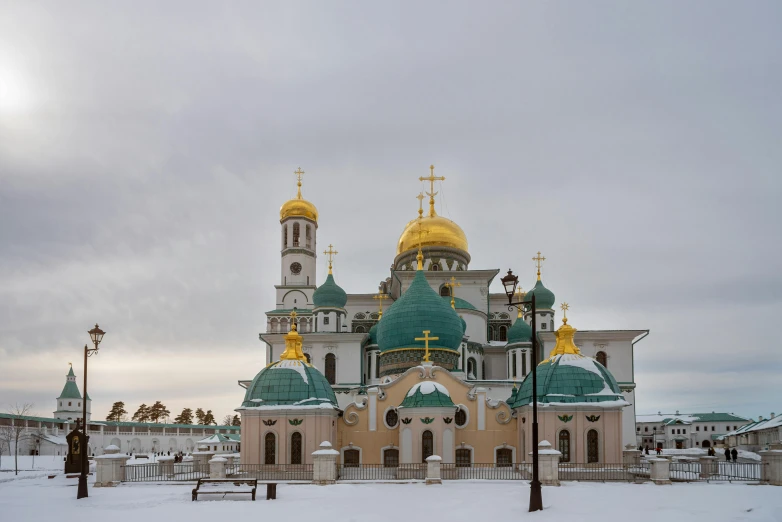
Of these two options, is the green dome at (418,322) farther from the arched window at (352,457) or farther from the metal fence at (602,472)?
the metal fence at (602,472)

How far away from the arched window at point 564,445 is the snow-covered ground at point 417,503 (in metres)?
4.71

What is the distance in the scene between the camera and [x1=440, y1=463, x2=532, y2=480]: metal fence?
86.8ft

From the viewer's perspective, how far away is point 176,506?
18641mm

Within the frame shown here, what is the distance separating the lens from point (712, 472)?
86.4 feet

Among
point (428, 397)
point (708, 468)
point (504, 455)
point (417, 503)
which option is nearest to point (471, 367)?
point (504, 455)

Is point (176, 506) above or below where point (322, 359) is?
below

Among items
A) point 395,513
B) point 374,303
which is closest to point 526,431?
point 395,513

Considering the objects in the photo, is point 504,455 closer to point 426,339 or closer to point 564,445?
point 564,445

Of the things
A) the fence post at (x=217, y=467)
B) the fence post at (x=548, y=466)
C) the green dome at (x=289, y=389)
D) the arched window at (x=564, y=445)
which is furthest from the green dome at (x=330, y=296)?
the fence post at (x=548, y=466)

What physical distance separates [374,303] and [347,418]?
20344mm

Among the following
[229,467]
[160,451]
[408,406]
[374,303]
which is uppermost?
[374,303]

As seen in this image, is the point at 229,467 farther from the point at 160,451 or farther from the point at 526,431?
the point at 160,451

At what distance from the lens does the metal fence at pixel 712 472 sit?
24797 mm

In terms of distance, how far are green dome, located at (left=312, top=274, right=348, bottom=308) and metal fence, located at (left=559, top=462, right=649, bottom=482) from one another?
23.3 meters
